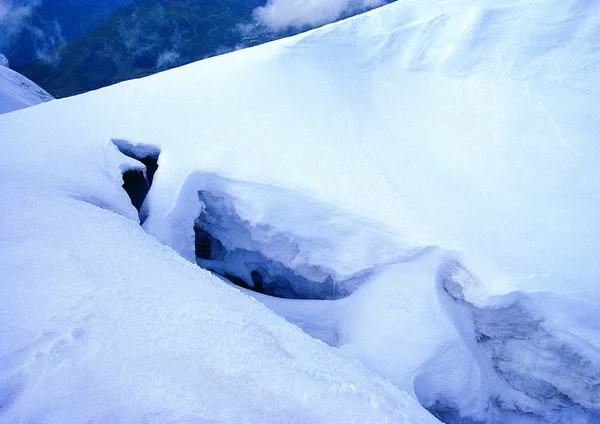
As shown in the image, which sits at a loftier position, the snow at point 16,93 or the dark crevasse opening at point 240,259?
the snow at point 16,93

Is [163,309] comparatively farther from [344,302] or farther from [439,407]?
[439,407]

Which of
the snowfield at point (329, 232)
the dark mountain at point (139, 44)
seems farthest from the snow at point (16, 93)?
the dark mountain at point (139, 44)

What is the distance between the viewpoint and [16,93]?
1529 cm

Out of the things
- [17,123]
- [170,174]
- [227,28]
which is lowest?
[170,174]

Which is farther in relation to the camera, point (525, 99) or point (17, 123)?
point (17, 123)

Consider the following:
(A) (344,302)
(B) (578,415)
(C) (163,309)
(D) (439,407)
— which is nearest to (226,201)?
(A) (344,302)

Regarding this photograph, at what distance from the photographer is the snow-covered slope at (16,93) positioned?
1344cm

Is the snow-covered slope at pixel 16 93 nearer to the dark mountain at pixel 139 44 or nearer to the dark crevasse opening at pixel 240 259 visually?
the dark crevasse opening at pixel 240 259

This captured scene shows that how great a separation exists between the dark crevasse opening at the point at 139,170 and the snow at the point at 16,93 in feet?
38.4

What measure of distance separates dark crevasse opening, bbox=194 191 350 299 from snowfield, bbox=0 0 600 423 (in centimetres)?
3

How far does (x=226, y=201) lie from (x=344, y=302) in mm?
1662

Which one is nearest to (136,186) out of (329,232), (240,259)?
(240,259)

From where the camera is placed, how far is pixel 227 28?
12000 centimetres

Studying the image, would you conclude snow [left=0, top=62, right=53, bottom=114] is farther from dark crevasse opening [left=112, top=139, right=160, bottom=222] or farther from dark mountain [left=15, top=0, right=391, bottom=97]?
dark mountain [left=15, top=0, right=391, bottom=97]
